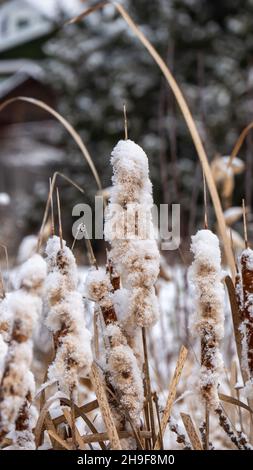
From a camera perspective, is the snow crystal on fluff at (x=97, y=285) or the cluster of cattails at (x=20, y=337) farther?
the snow crystal on fluff at (x=97, y=285)

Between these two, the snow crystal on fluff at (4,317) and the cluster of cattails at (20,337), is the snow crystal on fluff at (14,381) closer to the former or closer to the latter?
the cluster of cattails at (20,337)

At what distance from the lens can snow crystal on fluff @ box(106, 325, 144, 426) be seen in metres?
0.70

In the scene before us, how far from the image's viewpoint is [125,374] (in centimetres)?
70

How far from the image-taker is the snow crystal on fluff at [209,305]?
669 mm

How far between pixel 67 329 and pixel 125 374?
0.10 metres

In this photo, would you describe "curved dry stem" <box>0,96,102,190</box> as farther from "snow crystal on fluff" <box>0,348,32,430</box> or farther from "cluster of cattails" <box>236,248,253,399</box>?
"snow crystal on fluff" <box>0,348,32,430</box>

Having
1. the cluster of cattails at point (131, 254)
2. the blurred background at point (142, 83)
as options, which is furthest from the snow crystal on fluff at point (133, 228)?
the blurred background at point (142, 83)

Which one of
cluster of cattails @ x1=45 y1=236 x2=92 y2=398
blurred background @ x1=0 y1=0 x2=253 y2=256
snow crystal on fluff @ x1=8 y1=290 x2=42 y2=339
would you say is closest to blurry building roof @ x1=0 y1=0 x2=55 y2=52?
blurred background @ x1=0 y1=0 x2=253 y2=256

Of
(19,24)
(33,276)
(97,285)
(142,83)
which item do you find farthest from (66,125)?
(19,24)

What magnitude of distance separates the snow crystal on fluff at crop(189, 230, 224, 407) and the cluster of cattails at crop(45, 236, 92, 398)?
128mm

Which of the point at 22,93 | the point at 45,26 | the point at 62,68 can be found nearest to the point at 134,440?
the point at 62,68

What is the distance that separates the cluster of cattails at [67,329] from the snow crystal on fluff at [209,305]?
0.13 meters

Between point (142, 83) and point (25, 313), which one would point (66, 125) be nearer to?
point (25, 313)
